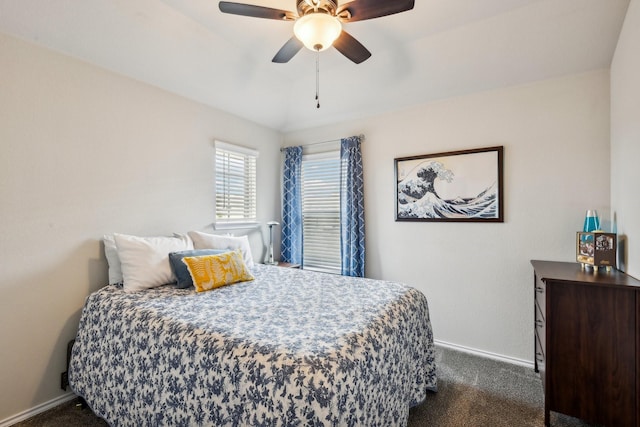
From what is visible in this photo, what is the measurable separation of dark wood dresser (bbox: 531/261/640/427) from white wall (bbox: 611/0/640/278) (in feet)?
0.77

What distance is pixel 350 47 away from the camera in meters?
1.88

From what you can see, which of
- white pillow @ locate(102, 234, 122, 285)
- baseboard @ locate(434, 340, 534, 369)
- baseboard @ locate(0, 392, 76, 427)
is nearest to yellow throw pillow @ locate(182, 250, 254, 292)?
white pillow @ locate(102, 234, 122, 285)

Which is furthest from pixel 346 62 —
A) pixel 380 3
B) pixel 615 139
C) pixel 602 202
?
pixel 602 202

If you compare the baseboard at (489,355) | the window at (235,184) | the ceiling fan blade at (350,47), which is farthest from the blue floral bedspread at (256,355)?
the ceiling fan blade at (350,47)

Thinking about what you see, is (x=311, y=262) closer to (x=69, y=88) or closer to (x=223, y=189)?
(x=223, y=189)

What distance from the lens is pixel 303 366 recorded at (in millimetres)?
1106

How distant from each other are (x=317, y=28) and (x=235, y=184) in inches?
86.1

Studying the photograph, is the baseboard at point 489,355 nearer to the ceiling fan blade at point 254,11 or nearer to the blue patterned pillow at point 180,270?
the blue patterned pillow at point 180,270

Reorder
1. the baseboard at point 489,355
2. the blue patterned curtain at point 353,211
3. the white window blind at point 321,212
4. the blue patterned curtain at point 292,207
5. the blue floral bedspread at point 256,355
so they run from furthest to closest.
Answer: the blue patterned curtain at point 292,207 → the white window blind at point 321,212 → the blue patterned curtain at point 353,211 → the baseboard at point 489,355 → the blue floral bedspread at point 256,355

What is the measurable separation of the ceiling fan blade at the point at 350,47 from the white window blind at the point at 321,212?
1619 millimetres

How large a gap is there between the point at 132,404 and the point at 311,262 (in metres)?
2.50

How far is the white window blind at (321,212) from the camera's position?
365 centimetres

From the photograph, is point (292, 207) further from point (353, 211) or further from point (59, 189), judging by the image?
point (59, 189)

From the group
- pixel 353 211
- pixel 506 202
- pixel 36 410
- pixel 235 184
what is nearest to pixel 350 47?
pixel 353 211
